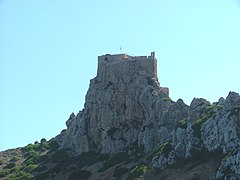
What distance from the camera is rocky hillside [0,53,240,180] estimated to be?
212 feet

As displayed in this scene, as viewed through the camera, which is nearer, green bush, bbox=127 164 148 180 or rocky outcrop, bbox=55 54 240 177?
rocky outcrop, bbox=55 54 240 177

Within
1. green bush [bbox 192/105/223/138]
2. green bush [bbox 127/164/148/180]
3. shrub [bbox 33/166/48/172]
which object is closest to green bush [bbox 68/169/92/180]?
shrub [bbox 33/166/48/172]

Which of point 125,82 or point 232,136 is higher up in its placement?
point 125,82

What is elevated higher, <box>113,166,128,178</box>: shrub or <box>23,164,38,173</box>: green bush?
<box>23,164,38,173</box>: green bush

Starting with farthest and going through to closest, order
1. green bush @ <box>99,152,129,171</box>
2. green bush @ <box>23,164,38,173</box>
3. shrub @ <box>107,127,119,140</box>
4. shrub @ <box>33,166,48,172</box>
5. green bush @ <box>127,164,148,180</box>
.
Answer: green bush @ <box>23,164,38,173</box> → shrub @ <box>33,166,48,172</box> → shrub @ <box>107,127,119,140</box> → green bush @ <box>99,152,129,171</box> → green bush @ <box>127,164,148,180</box>

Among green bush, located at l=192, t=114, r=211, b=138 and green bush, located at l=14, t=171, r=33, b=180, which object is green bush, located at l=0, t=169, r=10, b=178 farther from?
green bush, located at l=192, t=114, r=211, b=138

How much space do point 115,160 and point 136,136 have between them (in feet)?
27.1

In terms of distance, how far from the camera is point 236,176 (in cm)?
5359

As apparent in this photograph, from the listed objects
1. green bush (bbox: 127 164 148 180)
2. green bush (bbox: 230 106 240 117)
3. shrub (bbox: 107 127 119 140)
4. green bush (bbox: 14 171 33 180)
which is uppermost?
shrub (bbox: 107 127 119 140)

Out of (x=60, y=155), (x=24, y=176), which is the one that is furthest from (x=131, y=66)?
(x=24, y=176)

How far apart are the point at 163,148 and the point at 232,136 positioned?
41.5ft

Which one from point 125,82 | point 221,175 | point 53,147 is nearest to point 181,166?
point 221,175

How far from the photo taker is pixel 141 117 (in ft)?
305

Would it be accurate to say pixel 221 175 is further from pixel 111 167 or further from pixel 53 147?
pixel 53 147
